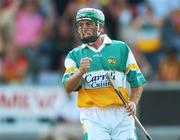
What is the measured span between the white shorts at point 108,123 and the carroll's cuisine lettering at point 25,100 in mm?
6794

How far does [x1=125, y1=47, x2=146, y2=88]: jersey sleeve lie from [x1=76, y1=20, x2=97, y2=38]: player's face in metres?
0.51

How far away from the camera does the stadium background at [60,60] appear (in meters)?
15.3

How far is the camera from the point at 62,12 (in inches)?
675

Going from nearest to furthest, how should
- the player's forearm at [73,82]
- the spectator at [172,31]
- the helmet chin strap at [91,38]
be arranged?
the player's forearm at [73,82] < the helmet chin strap at [91,38] < the spectator at [172,31]

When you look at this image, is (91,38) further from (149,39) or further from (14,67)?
(149,39)

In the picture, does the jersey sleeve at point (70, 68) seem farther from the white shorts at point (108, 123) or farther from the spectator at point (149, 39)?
the spectator at point (149, 39)

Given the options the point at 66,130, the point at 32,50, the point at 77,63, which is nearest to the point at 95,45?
the point at 77,63

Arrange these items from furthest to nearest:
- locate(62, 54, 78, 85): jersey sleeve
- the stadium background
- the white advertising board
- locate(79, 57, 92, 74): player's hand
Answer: the white advertising board < the stadium background < locate(62, 54, 78, 85): jersey sleeve < locate(79, 57, 92, 74): player's hand

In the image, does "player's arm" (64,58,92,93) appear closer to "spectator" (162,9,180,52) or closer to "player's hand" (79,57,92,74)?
"player's hand" (79,57,92,74)

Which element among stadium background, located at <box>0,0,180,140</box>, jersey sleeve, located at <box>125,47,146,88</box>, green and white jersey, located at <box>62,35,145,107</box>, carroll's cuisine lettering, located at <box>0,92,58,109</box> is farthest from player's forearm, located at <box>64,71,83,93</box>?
carroll's cuisine lettering, located at <box>0,92,58,109</box>

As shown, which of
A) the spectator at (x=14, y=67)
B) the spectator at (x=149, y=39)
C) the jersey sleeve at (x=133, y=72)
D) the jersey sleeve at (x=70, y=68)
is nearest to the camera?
the jersey sleeve at (x=70, y=68)

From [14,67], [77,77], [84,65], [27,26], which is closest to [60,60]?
[27,26]

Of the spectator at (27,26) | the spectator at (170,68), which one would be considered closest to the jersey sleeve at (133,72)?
the spectator at (170,68)

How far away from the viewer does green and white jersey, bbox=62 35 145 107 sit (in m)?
8.73
